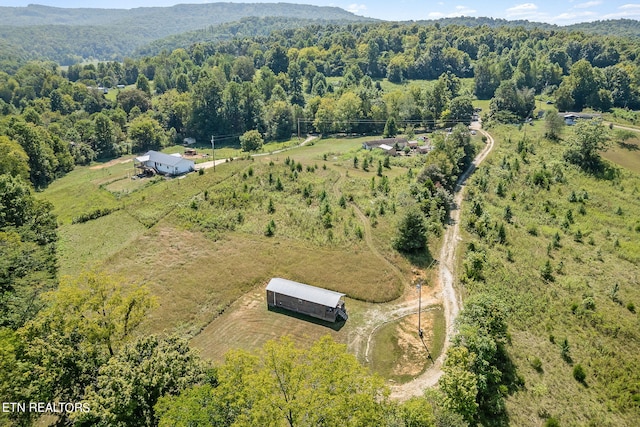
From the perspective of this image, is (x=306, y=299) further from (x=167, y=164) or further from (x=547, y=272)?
(x=167, y=164)

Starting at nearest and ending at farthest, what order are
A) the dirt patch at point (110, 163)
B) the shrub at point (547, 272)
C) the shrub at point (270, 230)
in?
1. the shrub at point (547, 272)
2. the shrub at point (270, 230)
3. the dirt patch at point (110, 163)

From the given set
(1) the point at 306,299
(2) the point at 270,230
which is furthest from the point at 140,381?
(2) the point at 270,230

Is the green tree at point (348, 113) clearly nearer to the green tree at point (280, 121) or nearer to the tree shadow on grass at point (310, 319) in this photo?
the green tree at point (280, 121)

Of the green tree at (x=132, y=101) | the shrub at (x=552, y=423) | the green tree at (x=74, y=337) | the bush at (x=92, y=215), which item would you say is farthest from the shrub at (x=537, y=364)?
the green tree at (x=132, y=101)

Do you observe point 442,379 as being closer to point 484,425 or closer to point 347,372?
point 484,425

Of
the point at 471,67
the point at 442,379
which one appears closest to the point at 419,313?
the point at 442,379

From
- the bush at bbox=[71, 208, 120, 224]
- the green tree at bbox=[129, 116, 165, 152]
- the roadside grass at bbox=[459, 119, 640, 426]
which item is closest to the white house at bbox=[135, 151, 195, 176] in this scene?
the bush at bbox=[71, 208, 120, 224]
